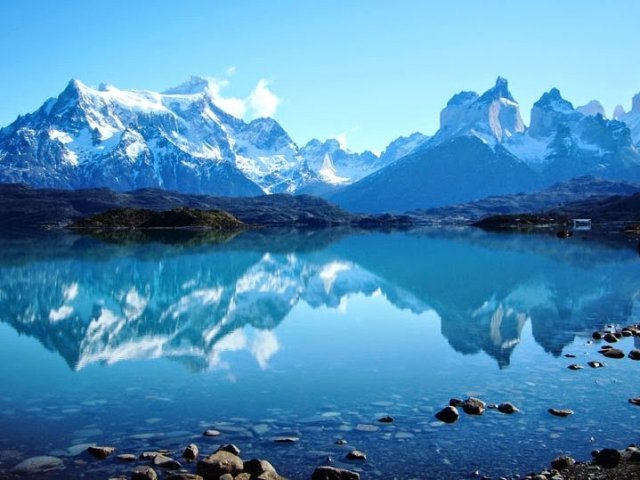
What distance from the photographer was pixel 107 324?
4469cm

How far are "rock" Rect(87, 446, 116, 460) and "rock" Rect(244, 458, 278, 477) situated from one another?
4.87 meters

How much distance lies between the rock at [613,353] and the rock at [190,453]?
78.9 feet

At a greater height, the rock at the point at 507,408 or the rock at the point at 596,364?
the rock at the point at 596,364

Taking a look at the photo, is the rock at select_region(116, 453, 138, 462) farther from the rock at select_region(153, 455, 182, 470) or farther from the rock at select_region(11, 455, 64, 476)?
the rock at select_region(11, 455, 64, 476)

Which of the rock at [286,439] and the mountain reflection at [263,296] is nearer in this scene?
the rock at [286,439]

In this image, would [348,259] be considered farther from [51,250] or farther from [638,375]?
[638,375]

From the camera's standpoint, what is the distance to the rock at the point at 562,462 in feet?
62.1

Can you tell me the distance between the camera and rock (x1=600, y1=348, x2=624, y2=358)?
110ft

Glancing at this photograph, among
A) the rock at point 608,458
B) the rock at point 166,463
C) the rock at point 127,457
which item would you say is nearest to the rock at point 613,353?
the rock at point 608,458

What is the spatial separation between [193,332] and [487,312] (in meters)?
23.6

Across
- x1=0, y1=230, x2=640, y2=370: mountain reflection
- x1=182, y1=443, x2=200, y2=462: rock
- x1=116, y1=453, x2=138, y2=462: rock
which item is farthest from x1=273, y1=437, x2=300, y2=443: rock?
x1=0, y1=230, x2=640, y2=370: mountain reflection

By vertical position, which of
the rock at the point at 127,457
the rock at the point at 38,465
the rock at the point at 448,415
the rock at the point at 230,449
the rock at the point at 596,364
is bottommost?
the rock at the point at 38,465

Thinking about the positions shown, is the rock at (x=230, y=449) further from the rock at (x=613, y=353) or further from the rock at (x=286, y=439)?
the rock at (x=613, y=353)

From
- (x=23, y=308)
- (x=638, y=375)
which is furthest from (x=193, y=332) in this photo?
(x=638, y=375)
